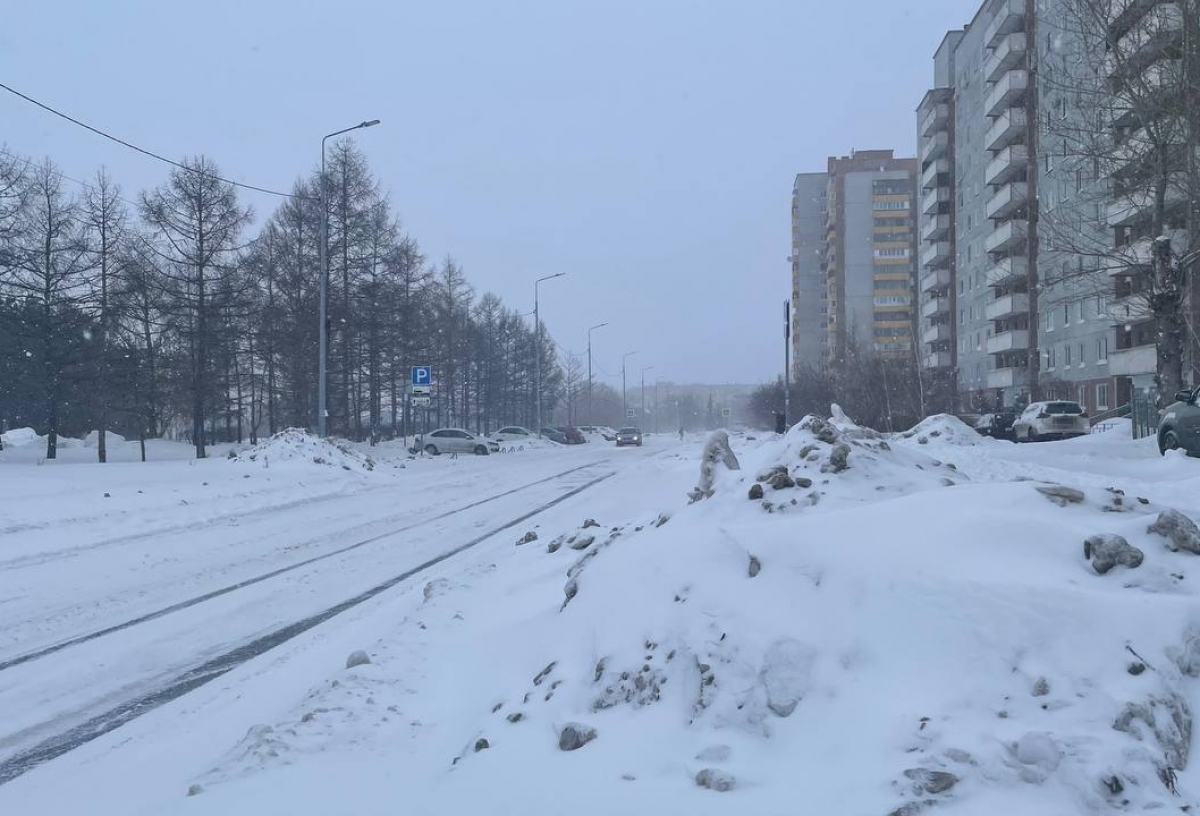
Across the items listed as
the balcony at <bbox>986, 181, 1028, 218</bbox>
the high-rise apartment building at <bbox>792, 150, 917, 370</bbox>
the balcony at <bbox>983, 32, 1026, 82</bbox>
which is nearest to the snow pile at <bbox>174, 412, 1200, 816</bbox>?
the balcony at <bbox>986, 181, 1028, 218</bbox>

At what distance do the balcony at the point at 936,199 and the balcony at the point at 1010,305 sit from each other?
19908 mm

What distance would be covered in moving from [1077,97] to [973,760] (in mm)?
22186

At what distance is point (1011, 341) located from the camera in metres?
58.4

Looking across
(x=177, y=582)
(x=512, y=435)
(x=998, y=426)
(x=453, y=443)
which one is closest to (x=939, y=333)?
(x=512, y=435)

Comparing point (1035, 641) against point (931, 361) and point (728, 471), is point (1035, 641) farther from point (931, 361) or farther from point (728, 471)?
point (931, 361)

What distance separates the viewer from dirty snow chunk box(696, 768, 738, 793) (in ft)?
13.9

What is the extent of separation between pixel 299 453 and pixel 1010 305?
45.6 m

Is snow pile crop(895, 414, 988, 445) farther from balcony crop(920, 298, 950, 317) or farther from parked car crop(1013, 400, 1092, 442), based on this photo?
balcony crop(920, 298, 950, 317)

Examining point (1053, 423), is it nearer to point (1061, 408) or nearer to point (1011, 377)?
point (1061, 408)

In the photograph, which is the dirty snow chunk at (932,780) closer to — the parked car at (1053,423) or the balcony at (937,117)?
the parked car at (1053,423)

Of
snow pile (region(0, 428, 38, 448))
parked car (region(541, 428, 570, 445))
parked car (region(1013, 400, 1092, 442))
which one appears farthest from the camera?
parked car (region(541, 428, 570, 445))

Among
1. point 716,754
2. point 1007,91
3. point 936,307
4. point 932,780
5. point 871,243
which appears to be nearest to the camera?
point 932,780

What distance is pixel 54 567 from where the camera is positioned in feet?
39.2

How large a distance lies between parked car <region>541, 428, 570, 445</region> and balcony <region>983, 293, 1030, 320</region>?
30.0m
